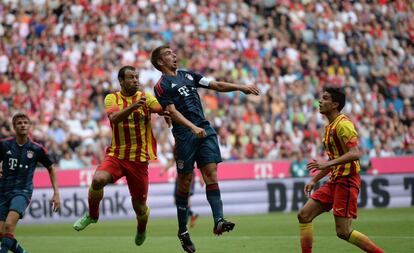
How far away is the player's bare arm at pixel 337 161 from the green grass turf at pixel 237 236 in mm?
2643

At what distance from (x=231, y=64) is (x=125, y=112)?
16.4 meters

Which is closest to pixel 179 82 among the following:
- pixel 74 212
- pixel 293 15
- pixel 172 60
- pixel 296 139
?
pixel 172 60

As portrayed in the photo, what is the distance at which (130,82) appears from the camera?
13.6m

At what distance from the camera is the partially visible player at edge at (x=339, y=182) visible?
38.6 ft

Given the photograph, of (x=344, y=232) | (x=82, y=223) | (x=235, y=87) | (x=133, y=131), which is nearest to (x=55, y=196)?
(x=82, y=223)

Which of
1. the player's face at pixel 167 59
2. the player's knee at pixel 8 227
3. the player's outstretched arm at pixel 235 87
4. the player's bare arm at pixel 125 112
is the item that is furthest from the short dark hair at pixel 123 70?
the player's knee at pixel 8 227

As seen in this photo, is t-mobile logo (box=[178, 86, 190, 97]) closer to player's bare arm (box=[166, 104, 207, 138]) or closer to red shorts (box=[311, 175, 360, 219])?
player's bare arm (box=[166, 104, 207, 138])

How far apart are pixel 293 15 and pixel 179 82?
1880cm

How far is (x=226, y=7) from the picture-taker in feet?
103

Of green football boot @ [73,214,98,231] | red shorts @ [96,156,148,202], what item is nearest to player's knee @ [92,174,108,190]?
red shorts @ [96,156,148,202]

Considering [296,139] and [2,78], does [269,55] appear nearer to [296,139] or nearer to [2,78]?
[296,139]

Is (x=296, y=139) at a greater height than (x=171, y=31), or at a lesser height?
lesser

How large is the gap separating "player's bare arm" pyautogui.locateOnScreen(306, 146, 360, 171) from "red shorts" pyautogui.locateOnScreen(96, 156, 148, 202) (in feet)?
10.5

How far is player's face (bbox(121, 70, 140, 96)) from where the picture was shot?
13.6 m
